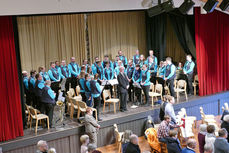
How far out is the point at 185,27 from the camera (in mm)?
12391

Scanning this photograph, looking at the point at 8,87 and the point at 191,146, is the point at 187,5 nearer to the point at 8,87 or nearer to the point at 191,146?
the point at 191,146

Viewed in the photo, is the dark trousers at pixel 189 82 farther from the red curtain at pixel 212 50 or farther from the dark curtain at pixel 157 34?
the dark curtain at pixel 157 34

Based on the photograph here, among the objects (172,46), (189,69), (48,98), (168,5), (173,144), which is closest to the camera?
(173,144)

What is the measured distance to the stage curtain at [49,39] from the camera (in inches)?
504

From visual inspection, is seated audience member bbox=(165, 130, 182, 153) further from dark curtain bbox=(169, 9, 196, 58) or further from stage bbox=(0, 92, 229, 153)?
dark curtain bbox=(169, 9, 196, 58)

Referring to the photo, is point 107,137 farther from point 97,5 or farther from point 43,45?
point 43,45

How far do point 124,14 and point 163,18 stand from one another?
6.35 ft

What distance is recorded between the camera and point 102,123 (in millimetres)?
8859

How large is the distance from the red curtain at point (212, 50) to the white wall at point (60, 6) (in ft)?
8.36

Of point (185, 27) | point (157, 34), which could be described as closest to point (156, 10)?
point (185, 27)

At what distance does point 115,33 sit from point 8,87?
7722 millimetres

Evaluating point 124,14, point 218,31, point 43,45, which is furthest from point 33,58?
point 218,31

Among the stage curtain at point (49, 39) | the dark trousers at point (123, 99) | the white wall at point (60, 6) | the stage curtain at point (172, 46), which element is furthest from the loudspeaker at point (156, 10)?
the stage curtain at point (172, 46)

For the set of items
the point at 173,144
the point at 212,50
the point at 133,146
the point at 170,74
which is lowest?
the point at 173,144
